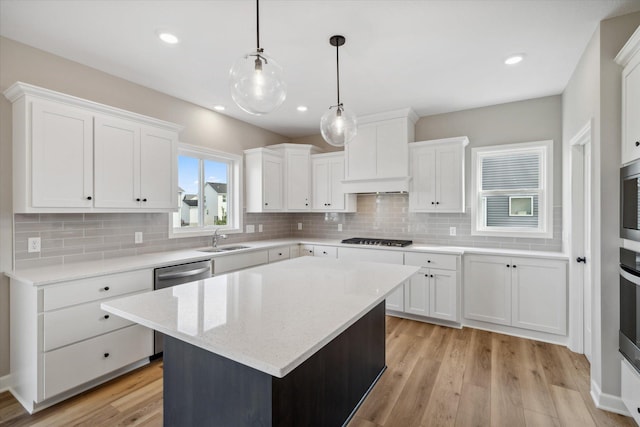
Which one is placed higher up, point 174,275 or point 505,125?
point 505,125

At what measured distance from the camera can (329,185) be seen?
15.4 feet

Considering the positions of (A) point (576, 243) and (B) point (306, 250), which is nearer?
(A) point (576, 243)

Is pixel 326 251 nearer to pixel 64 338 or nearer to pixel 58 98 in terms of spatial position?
pixel 64 338

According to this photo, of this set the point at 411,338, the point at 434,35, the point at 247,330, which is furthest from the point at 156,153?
the point at 411,338

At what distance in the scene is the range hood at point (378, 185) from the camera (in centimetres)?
400

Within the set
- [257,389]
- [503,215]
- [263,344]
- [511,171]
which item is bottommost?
[257,389]

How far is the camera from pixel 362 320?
2.16m

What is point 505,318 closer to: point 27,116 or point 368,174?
point 368,174

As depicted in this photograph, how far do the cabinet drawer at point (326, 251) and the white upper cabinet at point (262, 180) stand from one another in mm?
884

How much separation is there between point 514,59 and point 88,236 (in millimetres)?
4098

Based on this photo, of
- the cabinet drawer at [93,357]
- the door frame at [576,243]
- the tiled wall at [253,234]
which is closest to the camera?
the cabinet drawer at [93,357]

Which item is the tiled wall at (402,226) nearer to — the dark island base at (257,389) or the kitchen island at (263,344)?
the kitchen island at (263,344)

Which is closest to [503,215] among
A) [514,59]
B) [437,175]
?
[437,175]

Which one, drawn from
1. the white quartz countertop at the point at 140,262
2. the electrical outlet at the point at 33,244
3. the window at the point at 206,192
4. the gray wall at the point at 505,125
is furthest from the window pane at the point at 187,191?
the gray wall at the point at 505,125
